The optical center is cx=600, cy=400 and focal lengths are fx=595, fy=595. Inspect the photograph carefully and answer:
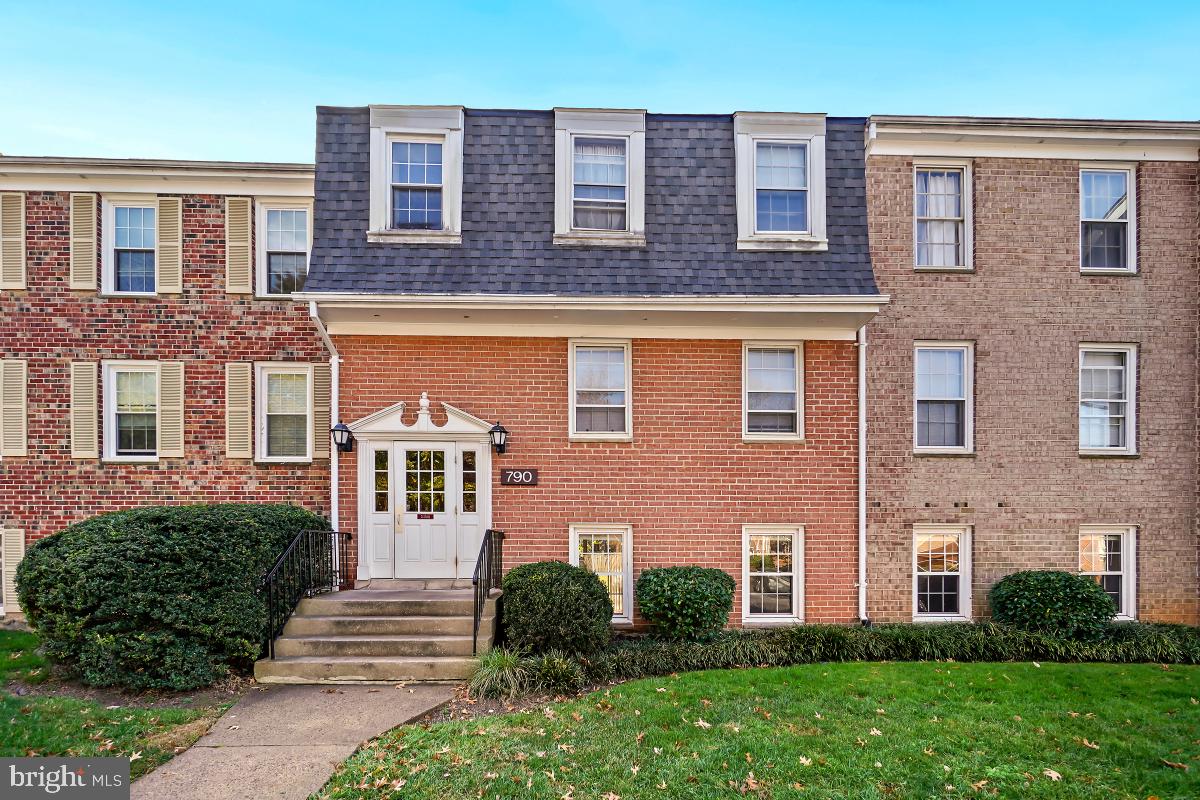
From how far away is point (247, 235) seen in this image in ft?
31.6

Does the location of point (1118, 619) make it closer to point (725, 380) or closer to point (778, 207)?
point (725, 380)

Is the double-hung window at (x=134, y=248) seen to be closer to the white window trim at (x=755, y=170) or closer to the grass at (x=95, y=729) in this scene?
the grass at (x=95, y=729)

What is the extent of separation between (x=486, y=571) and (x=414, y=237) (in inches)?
196

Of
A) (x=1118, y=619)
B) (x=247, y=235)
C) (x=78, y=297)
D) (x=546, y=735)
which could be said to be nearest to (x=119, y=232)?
(x=78, y=297)

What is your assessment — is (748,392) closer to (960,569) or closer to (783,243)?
(783,243)

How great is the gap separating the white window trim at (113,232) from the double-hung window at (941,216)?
12.2 meters

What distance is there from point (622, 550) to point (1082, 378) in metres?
7.74

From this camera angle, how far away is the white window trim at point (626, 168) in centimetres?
901

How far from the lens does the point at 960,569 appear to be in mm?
9203

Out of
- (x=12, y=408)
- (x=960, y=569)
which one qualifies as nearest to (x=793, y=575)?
(x=960, y=569)

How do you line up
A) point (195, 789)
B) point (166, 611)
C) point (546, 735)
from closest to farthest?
point (195, 789) < point (546, 735) < point (166, 611)

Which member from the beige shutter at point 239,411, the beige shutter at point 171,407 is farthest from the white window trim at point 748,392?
the beige shutter at point 171,407

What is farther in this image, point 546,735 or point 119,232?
point 119,232

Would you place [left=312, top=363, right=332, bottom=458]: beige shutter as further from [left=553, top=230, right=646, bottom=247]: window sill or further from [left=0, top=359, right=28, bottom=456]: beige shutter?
[left=0, top=359, right=28, bottom=456]: beige shutter
